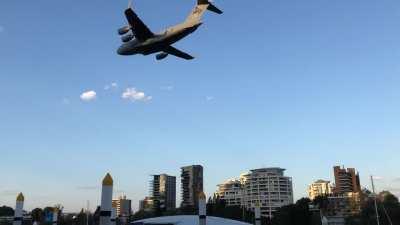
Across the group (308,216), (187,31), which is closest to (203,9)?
(187,31)

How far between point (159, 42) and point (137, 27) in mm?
3144

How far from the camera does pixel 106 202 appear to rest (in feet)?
101

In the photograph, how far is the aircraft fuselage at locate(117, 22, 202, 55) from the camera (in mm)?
54178

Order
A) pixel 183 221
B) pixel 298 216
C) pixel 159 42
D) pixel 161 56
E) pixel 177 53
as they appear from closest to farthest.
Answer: pixel 159 42
pixel 161 56
pixel 177 53
pixel 183 221
pixel 298 216

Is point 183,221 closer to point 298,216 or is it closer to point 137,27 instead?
point 137,27

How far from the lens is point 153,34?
2256 inches

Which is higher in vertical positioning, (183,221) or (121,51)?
(121,51)

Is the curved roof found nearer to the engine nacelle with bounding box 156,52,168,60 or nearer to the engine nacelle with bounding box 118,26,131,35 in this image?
the engine nacelle with bounding box 156,52,168,60

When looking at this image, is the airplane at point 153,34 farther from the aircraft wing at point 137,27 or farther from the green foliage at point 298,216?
the green foliage at point 298,216

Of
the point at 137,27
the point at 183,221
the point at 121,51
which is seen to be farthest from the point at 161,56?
the point at 183,221

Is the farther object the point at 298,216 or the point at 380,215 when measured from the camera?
the point at 380,215

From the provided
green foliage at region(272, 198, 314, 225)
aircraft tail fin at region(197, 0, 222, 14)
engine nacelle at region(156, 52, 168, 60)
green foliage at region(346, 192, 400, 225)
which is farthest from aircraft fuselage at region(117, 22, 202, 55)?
green foliage at region(346, 192, 400, 225)

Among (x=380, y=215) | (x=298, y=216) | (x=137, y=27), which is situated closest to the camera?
(x=137, y=27)

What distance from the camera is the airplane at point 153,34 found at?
2149 inches
